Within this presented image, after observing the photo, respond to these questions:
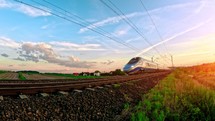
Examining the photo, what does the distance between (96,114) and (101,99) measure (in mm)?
2403

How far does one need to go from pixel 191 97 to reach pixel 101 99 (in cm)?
437

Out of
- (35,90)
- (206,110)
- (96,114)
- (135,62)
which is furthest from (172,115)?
(135,62)

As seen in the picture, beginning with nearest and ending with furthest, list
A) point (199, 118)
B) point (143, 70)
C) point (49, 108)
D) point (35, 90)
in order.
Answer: point (49, 108) → point (199, 118) → point (35, 90) → point (143, 70)

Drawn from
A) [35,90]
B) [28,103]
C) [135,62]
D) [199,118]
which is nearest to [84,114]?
[28,103]

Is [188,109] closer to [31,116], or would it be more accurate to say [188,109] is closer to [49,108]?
[49,108]

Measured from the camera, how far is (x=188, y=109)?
28.6 ft

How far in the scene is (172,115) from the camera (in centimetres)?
815

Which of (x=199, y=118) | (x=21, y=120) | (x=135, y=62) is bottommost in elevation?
(x=199, y=118)

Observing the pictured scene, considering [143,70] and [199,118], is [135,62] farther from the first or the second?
[199,118]

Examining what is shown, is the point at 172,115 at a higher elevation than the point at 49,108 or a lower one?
lower

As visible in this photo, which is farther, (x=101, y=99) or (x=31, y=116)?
(x=101, y=99)

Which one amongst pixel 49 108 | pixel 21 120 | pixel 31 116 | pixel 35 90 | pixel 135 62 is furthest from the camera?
pixel 135 62

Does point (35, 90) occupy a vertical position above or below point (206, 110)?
above

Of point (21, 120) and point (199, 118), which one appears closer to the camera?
point (21, 120)
